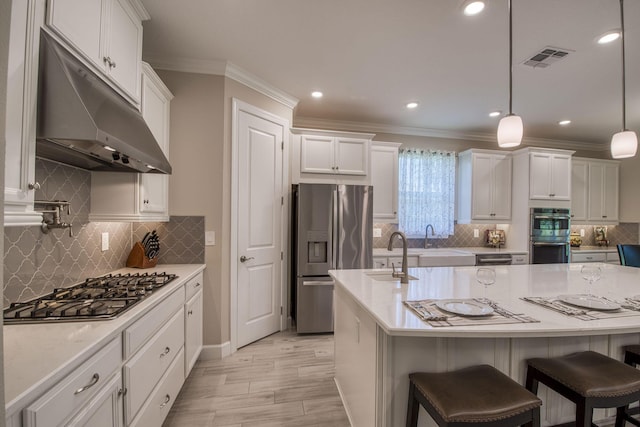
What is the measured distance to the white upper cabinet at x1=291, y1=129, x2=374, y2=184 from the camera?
3.58 m

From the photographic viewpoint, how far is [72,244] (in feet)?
5.94

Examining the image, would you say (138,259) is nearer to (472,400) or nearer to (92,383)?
(92,383)

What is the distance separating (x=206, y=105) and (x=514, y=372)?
10.0 ft

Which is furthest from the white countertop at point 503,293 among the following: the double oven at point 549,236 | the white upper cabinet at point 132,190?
the double oven at point 549,236

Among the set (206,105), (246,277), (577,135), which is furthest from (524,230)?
(206,105)

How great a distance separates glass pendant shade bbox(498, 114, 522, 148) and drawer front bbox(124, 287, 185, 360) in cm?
241

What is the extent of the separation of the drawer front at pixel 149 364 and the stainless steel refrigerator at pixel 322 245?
151cm

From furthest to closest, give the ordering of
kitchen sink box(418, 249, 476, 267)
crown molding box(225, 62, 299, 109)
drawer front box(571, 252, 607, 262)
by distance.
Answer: drawer front box(571, 252, 607, 262) → kitchen sink box(418, 249, 476, 267) → crown molding box(225, 62, 299, 109)

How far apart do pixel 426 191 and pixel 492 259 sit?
4.34ft

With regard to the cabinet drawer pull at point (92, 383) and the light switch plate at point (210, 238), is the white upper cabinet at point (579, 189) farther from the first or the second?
the cabinet drawer pull at point (92, 383)

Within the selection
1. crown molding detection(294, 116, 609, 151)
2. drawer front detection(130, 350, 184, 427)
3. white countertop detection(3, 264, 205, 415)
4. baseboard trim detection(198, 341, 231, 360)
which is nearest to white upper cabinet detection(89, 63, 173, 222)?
white countertop detection(3, 264, 205, 415)

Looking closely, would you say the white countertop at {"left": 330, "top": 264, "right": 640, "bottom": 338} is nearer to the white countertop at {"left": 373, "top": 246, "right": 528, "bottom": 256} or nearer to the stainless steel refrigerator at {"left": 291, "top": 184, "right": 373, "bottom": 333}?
the stainless steel refrigerator at {"left": 291, "top": 184, "right": 373, "bottom": 333}

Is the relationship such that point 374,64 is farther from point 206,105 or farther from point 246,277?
point 246,277

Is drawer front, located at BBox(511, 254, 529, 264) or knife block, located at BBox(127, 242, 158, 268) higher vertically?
knife block, located at BBox(127, 242, 158, 268)
